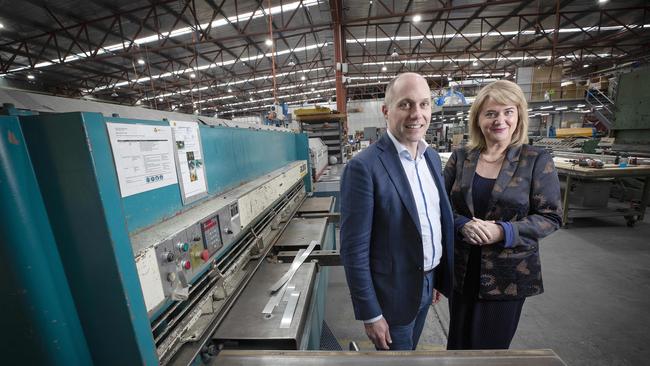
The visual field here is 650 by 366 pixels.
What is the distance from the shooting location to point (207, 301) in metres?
1.01

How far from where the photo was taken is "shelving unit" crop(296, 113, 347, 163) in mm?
4156

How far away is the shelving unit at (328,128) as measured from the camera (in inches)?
164

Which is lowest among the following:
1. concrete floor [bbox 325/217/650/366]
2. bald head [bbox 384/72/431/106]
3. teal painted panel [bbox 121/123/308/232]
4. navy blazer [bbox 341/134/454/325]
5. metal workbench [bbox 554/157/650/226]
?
concrete floor [bbox 325/217/650/366]

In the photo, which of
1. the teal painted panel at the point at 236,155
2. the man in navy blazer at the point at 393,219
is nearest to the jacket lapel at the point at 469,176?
the man in navy blazer at the point at 393,219

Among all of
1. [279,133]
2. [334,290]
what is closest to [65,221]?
[279,133]

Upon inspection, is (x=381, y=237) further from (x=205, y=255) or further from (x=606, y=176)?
(x=606, y=176)

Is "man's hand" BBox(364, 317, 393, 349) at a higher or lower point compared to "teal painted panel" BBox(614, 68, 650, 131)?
lower

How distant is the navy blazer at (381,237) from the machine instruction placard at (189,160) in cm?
59

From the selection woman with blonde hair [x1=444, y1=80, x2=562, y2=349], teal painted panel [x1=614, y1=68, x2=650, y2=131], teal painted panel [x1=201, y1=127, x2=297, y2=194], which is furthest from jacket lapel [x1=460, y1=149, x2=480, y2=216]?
teal painted panel [x1=614, y1=68, x2=650, y2=131]

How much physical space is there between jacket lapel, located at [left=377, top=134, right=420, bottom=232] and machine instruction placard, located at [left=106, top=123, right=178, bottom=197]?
75 cm

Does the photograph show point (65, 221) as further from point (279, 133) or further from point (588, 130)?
point (588, 130)

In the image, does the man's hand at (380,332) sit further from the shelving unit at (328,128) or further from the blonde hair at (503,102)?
the shelving unit at (328,128)

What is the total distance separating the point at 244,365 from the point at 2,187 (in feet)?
2.17

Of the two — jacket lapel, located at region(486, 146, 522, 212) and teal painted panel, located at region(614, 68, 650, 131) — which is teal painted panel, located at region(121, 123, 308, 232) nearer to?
jacket lapel, located at region(486, 146, 522, 212)
